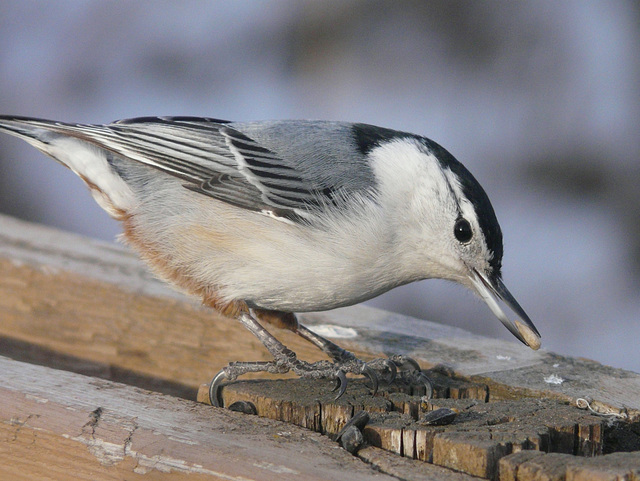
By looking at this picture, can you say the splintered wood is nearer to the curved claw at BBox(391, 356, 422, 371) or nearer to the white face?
the curved claw at BBox(391, 356, 422, 371)

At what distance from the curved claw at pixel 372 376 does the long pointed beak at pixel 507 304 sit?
39cm

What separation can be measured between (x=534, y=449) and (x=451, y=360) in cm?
74

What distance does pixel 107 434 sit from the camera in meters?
1.72

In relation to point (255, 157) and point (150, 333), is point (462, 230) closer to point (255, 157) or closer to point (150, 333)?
point (255, 157)

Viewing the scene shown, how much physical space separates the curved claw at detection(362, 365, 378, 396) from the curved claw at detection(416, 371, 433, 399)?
0.39 feet

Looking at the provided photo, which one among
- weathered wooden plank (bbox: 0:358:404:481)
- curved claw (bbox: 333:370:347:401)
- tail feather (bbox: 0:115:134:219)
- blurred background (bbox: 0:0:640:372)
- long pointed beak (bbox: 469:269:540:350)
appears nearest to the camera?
weathered wooden plank (bbox: 0:358:404:481)

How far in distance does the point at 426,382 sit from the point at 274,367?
17.9 inches

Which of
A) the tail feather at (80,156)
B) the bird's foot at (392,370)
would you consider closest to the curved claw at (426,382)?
the bird's foot at (392,370)

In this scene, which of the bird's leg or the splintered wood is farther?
the bird's leg

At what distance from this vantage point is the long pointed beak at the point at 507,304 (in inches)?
86.4

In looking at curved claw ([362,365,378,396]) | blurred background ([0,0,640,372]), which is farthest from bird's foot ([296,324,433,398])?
blurred background ([0,0,640,372])

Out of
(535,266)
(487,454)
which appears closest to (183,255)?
(487,454)

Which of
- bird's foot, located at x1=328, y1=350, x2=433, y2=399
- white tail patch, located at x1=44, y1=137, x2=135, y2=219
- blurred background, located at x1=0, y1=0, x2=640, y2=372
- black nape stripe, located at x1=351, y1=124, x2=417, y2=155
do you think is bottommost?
bird's foot, located at x1=328, y1=350, x2=433, y2=399

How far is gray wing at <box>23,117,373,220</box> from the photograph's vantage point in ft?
7.76
